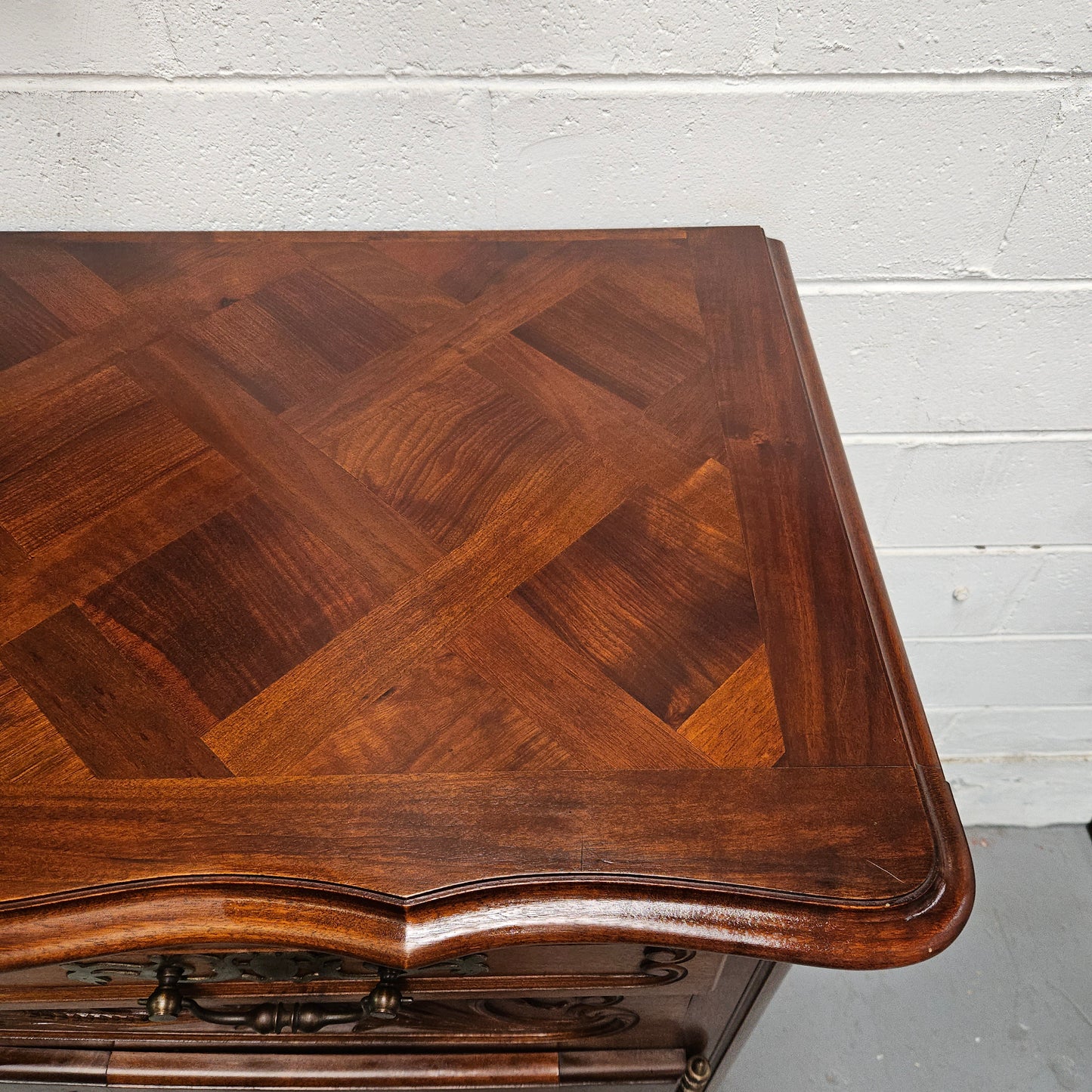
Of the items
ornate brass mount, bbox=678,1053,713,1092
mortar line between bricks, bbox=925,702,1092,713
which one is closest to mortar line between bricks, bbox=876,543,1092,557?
mortar line between bricks, bbox=925,702,1092,713

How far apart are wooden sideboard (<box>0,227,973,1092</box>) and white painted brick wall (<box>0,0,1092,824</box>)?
6cm

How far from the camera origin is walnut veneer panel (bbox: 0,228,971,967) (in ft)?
1.27

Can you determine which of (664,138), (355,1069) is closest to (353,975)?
(355,1069)

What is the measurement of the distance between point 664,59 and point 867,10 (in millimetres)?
149

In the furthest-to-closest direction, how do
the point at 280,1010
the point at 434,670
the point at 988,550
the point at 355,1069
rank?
the point at 988,550
the point at 355,1069
the point at 280,1010
the point at 434,670

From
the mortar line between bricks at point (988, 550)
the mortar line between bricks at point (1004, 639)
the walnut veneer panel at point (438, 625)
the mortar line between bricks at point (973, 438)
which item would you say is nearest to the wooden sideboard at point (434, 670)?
the walnut veneer panel at point (438, 625)

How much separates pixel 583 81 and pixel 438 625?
453 mm

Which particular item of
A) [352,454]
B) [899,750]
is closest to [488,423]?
[352,454]

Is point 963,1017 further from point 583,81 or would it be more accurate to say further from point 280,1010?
point 583,81

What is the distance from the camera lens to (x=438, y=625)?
1.56 ft

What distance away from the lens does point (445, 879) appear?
1.27ft

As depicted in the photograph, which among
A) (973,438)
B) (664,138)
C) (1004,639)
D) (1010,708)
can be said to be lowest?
(1010,708)

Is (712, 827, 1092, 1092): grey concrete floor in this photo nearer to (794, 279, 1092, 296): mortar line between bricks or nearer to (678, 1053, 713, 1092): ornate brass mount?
(678, 1053, 713, 1092): ornate brass mount

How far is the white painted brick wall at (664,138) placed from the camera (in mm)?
647
